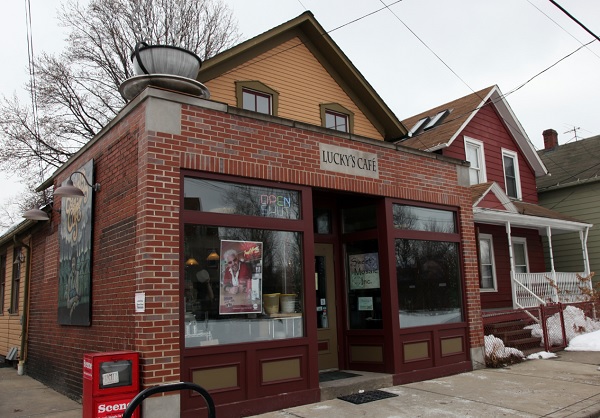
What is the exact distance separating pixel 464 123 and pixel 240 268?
39.8 ft

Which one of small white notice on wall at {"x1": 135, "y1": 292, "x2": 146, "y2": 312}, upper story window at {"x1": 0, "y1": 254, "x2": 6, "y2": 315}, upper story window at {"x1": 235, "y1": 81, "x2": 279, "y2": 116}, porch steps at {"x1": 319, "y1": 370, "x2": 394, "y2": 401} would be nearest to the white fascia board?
upper story window at {"x1": 235, "y1": 81, "x2": 279, "y2": 116}

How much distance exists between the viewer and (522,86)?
41.4ft

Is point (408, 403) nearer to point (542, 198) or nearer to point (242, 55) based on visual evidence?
point (242, 55)

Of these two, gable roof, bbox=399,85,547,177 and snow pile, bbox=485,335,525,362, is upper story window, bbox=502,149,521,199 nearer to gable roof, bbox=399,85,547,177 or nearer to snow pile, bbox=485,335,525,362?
gable roof, bbox=399,85,547,177

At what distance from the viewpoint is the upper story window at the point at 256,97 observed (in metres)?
12.8

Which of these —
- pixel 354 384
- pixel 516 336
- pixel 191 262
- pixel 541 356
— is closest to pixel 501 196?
pixel 516 336

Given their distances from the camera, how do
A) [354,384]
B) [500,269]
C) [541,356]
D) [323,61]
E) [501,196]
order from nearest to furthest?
[354,384] < [541,356] < [323,61] < [501,196] < [500,269]

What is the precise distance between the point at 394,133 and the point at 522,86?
389 cm

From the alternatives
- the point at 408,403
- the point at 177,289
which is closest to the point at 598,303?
the point at 408,403

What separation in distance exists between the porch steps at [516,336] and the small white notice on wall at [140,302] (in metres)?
8.68

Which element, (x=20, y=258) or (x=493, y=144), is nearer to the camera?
(x=20, y=258)

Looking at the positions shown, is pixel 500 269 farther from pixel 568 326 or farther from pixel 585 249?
pixel 568 326

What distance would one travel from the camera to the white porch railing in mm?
15273

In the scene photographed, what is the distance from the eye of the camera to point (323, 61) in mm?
14648
